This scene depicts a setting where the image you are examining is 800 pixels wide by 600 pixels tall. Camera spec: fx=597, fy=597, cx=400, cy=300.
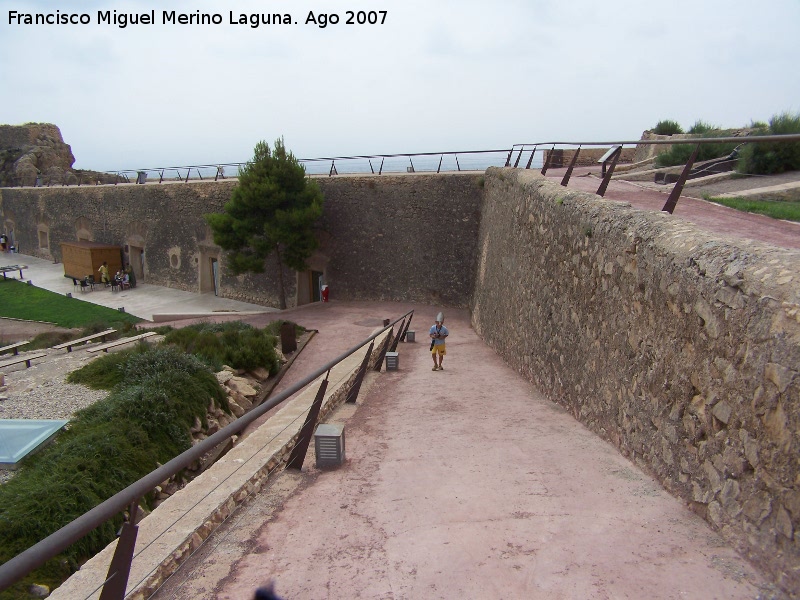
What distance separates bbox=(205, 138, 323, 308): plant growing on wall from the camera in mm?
17078

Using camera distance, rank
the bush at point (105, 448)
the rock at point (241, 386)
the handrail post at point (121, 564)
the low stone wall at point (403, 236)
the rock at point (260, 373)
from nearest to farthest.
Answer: the handrail post at point (121, 564) < the bush at point (105, 448) < the rock at point (241, 386) < the rock at point (260, 373) < the low stone wall at point (403, 236)

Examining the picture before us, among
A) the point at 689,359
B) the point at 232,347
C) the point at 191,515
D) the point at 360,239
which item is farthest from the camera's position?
the point at 360,239

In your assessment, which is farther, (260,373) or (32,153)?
(32,153)

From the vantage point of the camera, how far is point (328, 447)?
4223mm

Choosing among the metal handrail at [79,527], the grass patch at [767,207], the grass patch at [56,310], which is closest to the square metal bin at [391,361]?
the grass patch at [767,207]

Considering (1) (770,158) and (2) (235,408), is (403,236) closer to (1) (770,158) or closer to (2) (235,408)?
(2) (235,408)

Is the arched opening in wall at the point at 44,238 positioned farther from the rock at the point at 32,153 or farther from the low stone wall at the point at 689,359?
the low stone wall at the point at 689,359

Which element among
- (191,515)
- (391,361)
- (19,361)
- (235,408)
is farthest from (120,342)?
(191,515)

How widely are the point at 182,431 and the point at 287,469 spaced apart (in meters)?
4.47

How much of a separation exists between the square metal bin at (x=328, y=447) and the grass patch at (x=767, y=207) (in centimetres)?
531

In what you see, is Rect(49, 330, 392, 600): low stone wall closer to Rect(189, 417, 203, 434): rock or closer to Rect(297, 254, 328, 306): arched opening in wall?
Rect(189, 417, 203, 434): rock

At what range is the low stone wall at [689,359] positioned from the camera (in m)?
2.79

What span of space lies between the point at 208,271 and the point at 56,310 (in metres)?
5.19

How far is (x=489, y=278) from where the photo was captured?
1288cm
